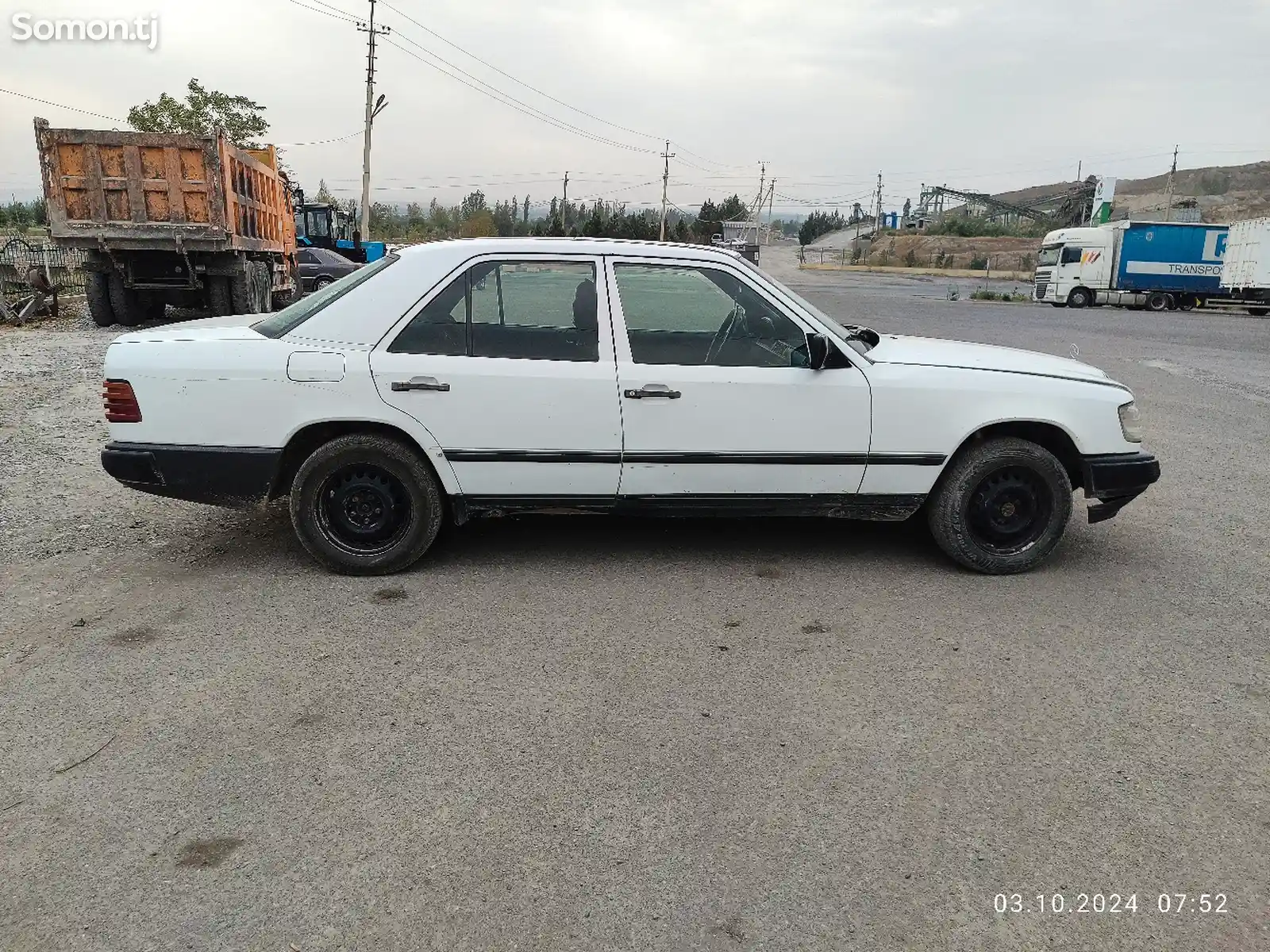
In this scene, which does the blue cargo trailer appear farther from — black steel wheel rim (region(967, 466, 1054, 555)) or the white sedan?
the white sedan

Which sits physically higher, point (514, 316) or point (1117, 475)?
point (514, 316)

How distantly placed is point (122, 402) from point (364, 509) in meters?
1.19

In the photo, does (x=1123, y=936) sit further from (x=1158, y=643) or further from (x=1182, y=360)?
(x=1182, y=360)

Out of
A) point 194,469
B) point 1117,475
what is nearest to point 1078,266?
point 1117,475

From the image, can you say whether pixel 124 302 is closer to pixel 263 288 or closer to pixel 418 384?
pixel 263 288

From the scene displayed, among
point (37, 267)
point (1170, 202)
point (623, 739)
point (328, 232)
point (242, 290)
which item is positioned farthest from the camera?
point (1170, 202)

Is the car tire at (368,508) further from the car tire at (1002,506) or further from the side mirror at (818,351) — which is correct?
the car tire at (1002,506)

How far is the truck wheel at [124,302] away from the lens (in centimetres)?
1477

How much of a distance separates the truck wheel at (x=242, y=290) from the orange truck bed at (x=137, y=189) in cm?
72

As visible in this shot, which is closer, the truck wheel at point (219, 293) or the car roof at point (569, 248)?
the car roof at point (569, 248)

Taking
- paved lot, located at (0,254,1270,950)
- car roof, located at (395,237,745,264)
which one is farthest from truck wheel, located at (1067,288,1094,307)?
car roof, located at (395,237,745,264)

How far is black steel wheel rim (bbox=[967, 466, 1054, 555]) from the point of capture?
4789 mm

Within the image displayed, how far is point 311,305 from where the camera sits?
4715 millimetres
